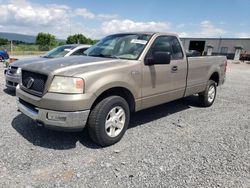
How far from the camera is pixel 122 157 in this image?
11.0ft

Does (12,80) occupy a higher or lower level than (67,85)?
lower

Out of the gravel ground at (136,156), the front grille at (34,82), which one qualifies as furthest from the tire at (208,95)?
the front grille at (34,82)

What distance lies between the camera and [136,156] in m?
3.41

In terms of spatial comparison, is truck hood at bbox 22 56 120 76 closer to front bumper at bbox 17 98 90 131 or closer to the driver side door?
front bumper at bbox 17 98 90 131

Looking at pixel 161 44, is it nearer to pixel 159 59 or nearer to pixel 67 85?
pixel 159 59

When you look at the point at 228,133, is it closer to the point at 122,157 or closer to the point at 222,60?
the point at 122,157

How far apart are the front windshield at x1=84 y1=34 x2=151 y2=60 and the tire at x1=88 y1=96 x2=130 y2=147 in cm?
97

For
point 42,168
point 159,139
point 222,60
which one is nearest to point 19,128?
point 42,168

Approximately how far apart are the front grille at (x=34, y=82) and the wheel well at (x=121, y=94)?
821mm

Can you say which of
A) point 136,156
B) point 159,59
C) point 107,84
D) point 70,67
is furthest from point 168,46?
point 136,156

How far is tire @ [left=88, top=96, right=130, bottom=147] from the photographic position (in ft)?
11.2

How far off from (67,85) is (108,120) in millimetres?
894

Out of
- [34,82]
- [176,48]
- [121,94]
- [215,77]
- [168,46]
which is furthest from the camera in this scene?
[215,77]

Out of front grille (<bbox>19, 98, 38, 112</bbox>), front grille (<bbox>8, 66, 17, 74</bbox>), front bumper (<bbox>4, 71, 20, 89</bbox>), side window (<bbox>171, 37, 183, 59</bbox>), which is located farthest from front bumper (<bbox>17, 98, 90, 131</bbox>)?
front grille (<bbox>8, 66, 17, 74</bbox>)
